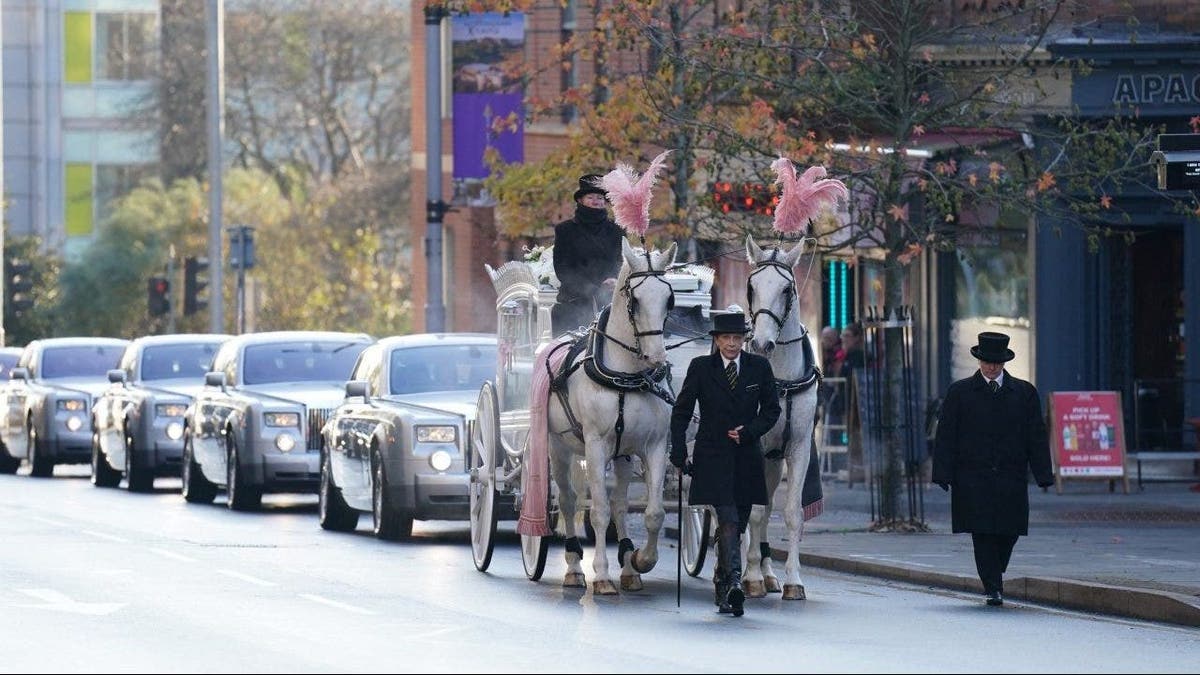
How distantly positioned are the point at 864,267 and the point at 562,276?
669 inches

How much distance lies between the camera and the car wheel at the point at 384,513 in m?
22.8

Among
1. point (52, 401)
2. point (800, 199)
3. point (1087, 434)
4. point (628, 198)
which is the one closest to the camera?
point (628, 198)

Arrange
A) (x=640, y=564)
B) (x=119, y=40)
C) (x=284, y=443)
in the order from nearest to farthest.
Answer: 1. (x=640, y=564)
2. (x=284, y=443)
3. (x=119, y=40)

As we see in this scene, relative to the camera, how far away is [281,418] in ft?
88.9

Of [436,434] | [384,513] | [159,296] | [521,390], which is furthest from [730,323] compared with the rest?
[159,296]

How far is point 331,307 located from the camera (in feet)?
220

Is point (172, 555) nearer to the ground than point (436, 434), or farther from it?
nearer to the ground

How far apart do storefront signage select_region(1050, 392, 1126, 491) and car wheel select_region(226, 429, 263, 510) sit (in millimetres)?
8017

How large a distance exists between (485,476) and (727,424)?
361 cm

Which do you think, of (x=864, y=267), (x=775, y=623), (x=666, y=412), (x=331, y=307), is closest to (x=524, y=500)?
(x=666, y=412)

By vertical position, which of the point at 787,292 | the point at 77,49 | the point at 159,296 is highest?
the point at 77,49

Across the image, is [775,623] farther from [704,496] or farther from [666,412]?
[666,412]

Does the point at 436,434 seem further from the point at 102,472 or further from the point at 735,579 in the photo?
the point at 102,472

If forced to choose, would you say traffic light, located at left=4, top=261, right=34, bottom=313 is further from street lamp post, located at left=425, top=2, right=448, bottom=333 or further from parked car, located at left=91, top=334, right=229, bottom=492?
street lamp post, located at left=425, top=2, right=448, bottom=333
